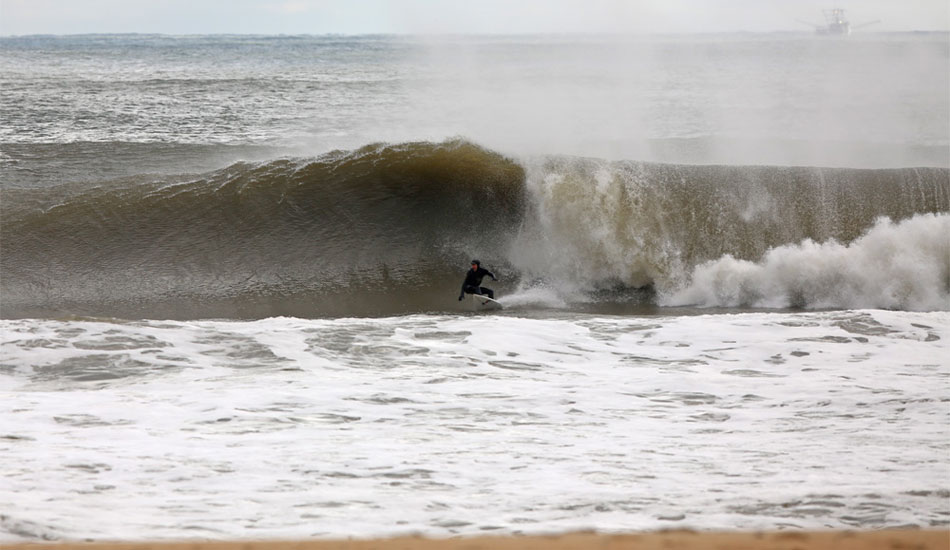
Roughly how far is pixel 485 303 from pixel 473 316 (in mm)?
1032

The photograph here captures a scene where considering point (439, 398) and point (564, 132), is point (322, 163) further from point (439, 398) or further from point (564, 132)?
point (439, 398)

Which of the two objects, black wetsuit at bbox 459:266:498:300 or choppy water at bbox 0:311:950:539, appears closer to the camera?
choppy water at bbox 0:311:950:539

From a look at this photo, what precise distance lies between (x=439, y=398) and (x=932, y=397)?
3442mm

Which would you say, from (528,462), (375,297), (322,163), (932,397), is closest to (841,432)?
(932,397)

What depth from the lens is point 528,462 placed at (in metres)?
4.65

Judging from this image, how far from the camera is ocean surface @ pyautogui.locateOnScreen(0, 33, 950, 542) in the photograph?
4168 millimetres

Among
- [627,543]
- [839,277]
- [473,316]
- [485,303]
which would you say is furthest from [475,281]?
[627,543]

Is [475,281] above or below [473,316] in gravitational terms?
above

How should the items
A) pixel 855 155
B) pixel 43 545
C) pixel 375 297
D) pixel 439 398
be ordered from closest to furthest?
pixel 43 545 → pixel 439 398 → pixel 375 297 → pixel 855 155

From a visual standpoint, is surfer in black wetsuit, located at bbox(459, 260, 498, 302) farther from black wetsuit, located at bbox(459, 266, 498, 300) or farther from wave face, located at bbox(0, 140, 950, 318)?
wave face, located at bbox(0, 140, 950, 318)

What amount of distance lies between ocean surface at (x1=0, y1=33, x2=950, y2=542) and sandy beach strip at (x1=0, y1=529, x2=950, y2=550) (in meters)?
0.19

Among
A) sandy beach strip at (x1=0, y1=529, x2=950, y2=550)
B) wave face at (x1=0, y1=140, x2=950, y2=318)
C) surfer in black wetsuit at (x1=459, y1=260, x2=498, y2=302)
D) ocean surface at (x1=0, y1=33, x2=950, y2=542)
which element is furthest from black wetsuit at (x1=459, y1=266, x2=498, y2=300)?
sandy beach strip at (x1=0, y1=529, x2=950, y2=550)

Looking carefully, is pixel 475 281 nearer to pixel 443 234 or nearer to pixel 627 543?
pixel 443 234

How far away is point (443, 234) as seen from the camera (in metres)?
12.9
